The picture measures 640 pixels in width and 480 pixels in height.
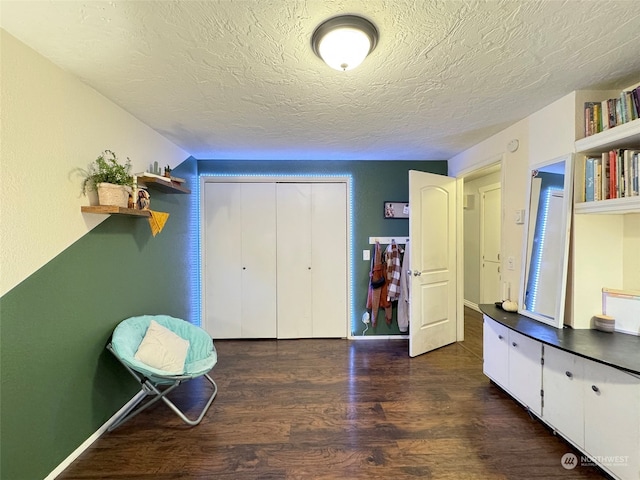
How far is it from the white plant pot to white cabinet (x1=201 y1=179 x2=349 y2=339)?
166 cm

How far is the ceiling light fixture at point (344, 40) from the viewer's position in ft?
3.89

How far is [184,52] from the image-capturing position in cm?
138

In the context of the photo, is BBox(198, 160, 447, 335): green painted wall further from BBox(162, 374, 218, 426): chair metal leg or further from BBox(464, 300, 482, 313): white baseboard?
BBox(464, 300, 482, 313): white baseboard


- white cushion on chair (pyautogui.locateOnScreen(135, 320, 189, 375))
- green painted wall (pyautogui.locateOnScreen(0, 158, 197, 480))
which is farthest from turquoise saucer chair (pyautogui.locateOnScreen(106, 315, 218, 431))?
green painted wall (pyautogui.locateOnScreen(0, 158, 197, 480))

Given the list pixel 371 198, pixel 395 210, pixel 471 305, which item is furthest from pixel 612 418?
pixel 471 305

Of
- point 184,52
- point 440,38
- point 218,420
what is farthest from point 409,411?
point 184,52

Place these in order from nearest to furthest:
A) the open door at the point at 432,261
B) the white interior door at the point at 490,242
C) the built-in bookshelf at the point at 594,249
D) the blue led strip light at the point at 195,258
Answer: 1. the built-in bookshelf at the point at 594,249
2. the open door at the point at 432,261
3. the blue led strip light at the point at 195,258
4. the white interior door at the point at 490,242

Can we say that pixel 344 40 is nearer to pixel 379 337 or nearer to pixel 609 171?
pixel 609 171

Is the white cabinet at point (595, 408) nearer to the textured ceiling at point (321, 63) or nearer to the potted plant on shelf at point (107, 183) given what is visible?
the textured ceiling at point (321, 63)

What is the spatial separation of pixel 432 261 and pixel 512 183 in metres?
1.09

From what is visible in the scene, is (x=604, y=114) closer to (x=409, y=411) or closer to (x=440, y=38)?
(x=440, y=38)

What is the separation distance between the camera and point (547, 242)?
6.71 feet

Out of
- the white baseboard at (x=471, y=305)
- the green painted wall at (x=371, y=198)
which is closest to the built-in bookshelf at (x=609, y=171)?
the green painted wall at (x=371, y=198)

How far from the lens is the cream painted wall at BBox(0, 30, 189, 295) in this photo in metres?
1.27
